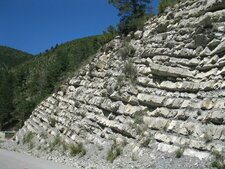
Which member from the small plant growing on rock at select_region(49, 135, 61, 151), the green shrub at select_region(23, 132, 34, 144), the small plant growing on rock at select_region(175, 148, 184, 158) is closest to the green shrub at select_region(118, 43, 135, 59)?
the small plant growing on rock at select_region(49, 135, 61, 151)

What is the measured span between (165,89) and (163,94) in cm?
24

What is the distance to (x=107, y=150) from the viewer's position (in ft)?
27.1

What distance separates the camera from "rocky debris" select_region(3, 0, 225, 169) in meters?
6.38

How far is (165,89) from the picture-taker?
806 centimetres

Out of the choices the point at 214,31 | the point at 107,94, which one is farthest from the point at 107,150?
the point at 214,31

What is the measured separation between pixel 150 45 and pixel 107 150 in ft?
17.8

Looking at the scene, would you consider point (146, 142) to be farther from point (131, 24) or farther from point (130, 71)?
point (131, 24)

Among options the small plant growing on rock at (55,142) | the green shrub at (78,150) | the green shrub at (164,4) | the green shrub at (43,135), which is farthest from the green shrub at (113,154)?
the green shrub at (164,4)

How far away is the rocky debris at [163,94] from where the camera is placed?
638cm

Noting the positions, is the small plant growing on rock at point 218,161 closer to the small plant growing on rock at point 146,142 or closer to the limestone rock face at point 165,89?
the limestone rock face at point 165,89

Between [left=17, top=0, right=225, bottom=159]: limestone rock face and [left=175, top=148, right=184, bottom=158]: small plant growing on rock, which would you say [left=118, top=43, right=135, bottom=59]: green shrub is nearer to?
[left=17, top=0, right=225, bottom=159]: limestone rock face

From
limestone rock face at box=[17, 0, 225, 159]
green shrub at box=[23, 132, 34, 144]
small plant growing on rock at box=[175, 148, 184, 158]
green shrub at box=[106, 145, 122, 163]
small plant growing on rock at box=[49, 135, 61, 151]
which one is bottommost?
green shrub at box=[23, 132, 34, 144]

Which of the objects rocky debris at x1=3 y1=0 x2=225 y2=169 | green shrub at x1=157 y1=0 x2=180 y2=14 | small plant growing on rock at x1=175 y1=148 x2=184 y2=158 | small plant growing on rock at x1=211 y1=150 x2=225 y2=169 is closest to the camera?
small plant growing on rock at x1=211 y1=150 x2=225 y2=169

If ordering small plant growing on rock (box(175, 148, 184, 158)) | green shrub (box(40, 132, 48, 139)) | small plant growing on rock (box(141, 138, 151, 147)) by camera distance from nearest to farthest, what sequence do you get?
small plant growing on rock (box(175, 148, 184, 158)), small plant growing on rock (box(141, 138, 151, 147)), green shrub (box(40, 132, 48, 139))
